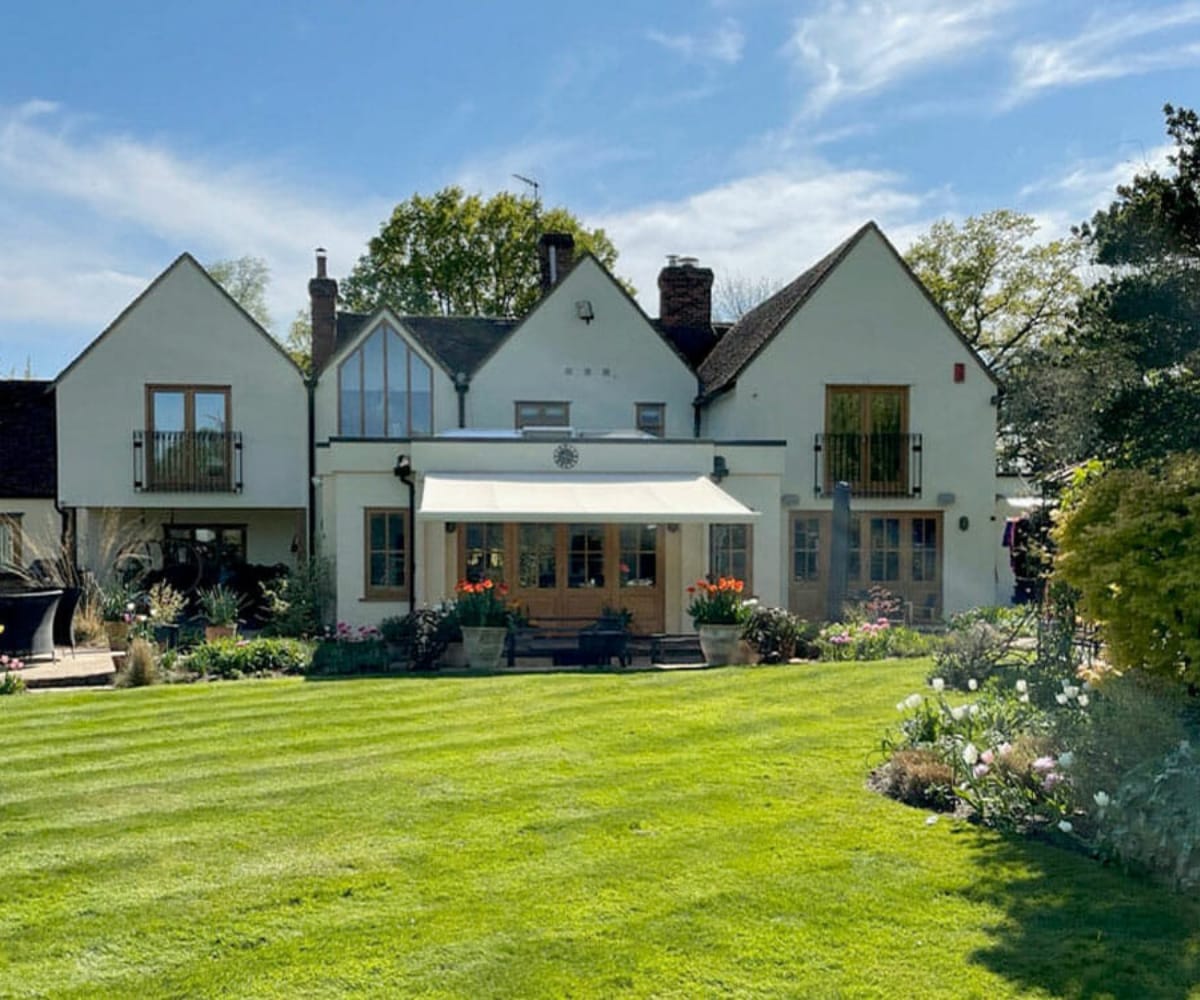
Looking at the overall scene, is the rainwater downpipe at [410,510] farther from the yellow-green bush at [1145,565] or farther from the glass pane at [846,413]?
the yellow-green bush at [1145,565]

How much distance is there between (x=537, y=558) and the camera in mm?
22734

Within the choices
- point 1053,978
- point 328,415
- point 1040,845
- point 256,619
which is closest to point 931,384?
point 328,415

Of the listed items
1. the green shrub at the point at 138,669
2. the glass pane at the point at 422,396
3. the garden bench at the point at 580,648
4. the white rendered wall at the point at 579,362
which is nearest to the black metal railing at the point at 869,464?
the white rendered wall at the point at 579,362

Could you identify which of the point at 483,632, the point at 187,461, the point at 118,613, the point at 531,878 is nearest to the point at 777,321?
the point at 483,632

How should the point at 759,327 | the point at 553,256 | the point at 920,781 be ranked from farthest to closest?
the point at 553,256, the point at 759,327, the point at 920,781

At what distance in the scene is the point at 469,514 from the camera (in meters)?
18.5

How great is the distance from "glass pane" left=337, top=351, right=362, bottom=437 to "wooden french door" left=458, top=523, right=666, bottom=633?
22.8 ft

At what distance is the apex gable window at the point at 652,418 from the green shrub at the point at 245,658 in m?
13.8

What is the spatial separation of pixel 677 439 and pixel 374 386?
364 inches

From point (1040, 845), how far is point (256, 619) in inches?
867

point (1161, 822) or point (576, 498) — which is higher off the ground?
point (576, 498)

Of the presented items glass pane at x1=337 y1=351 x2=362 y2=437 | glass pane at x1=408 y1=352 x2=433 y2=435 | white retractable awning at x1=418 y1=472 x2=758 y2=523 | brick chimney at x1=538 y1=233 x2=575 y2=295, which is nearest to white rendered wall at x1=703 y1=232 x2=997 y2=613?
white retractable awning at x1=418 y1=472 x2=758 y2=523

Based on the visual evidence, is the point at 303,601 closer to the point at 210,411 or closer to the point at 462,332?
the point at 210,411

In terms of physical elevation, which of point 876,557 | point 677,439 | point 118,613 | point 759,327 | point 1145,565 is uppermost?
point 759,327
